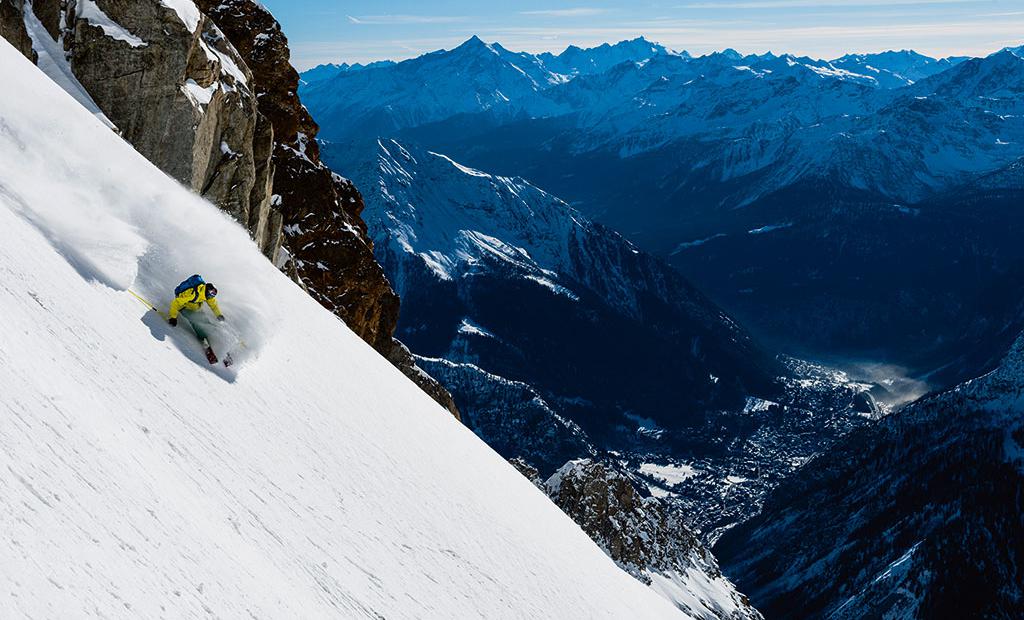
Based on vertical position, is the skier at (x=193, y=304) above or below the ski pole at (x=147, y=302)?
above

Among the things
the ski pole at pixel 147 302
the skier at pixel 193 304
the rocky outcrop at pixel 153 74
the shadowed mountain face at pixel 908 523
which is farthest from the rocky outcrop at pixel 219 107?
the shadowed mountain face at pixel 908 523

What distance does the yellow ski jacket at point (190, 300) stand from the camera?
13.8 meters

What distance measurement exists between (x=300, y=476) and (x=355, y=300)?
124 feet

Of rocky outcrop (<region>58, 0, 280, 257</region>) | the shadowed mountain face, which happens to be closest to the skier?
rocky outcrop (<region>58, 0, 280, 257</region>)

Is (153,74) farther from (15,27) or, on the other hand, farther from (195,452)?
(195,452)

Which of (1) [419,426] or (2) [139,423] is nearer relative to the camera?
(2) [139,423]

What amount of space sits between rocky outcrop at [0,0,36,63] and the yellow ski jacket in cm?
1608

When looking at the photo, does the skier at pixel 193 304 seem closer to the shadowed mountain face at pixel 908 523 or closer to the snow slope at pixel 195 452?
the snow slope at pixel 195 452

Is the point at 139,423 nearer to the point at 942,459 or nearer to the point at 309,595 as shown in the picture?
the point at 309,595

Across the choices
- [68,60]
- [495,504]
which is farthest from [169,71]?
[495,504]

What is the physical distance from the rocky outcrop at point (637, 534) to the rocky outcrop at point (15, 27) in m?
40.7

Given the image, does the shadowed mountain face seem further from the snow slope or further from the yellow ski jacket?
the yellow ski jacket

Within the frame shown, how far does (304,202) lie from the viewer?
157ft

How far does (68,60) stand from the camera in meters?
25.6
